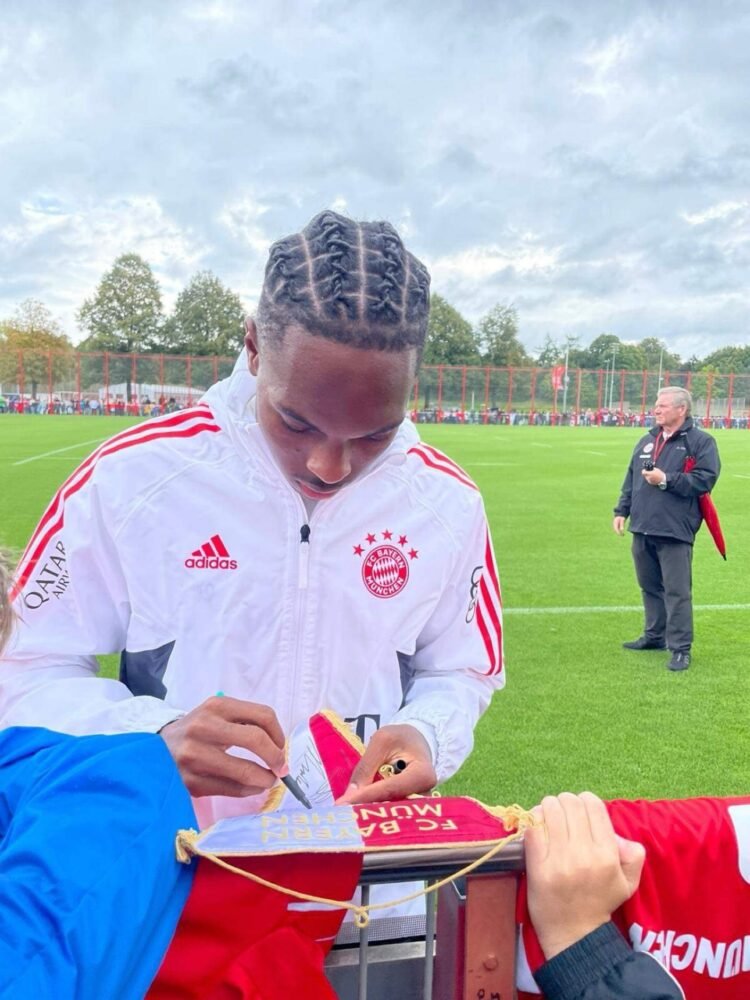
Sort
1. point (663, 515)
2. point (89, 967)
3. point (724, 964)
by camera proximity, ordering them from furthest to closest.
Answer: point (663, 515) < point (724, 964) < point (89, 967)

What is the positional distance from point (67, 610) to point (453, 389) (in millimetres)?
48890

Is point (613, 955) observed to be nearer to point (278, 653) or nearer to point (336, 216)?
point (278, 653)

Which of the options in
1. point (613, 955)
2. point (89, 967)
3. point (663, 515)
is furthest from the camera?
point (663, 515)

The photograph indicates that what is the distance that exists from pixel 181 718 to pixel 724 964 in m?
0.89

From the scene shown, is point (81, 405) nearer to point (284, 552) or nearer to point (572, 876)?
point (284, 552)

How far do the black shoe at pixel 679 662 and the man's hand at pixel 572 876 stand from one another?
5.28m

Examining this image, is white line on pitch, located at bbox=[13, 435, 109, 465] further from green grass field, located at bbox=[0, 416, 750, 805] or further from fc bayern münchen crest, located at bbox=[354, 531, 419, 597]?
fc bayern münchen crest, located at bbox=[354, 531, 419, 597]

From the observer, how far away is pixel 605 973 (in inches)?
39.2

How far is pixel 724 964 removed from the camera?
47.4 inches

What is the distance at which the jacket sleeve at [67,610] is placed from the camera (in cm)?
158

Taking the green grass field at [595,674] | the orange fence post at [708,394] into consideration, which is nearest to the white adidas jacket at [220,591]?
the green grass field at [595,674]

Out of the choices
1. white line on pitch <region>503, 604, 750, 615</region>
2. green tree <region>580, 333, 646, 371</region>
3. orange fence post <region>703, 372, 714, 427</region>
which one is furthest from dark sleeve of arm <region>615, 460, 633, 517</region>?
green tree <region>580, 333, 646, 371</region>

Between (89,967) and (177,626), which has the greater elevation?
(177,626)

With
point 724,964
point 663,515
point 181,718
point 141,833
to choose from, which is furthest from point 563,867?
point 663,515
